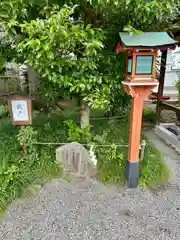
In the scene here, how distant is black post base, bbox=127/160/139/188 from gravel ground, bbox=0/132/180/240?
9 cm

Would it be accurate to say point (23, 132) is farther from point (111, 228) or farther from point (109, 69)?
point (111, 228)

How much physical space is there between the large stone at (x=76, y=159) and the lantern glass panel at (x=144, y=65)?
1179mm

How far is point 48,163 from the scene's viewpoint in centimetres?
282

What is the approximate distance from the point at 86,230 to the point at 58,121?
1900mm

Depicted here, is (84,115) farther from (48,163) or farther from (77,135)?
(48,163)

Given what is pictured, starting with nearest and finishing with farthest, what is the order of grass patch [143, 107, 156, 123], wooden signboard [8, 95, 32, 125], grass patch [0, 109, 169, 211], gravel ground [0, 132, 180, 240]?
gravel ground [0, 132, 180, 240]
grass patch [0, 109, 169, 211]
wooden signboard [8, 95, 32, 125]
grass patch [143, 107, 156, 123]

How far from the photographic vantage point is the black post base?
8.44 feet

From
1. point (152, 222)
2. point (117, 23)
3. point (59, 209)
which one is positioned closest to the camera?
point (152, 222)

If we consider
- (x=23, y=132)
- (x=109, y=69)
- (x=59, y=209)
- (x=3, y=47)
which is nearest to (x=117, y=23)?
(x=109, y=69)

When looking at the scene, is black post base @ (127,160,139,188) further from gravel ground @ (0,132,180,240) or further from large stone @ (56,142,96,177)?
large stone @ (56,142,96,177)

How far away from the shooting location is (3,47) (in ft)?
9.03

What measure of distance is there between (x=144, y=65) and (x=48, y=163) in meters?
1.75

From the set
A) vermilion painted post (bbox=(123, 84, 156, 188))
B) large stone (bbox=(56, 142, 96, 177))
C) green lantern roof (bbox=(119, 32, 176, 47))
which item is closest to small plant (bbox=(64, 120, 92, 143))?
large stone (bbox=(56, 142, 96, 177))

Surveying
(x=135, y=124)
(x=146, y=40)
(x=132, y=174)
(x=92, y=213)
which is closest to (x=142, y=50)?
(x=146, y=40)
